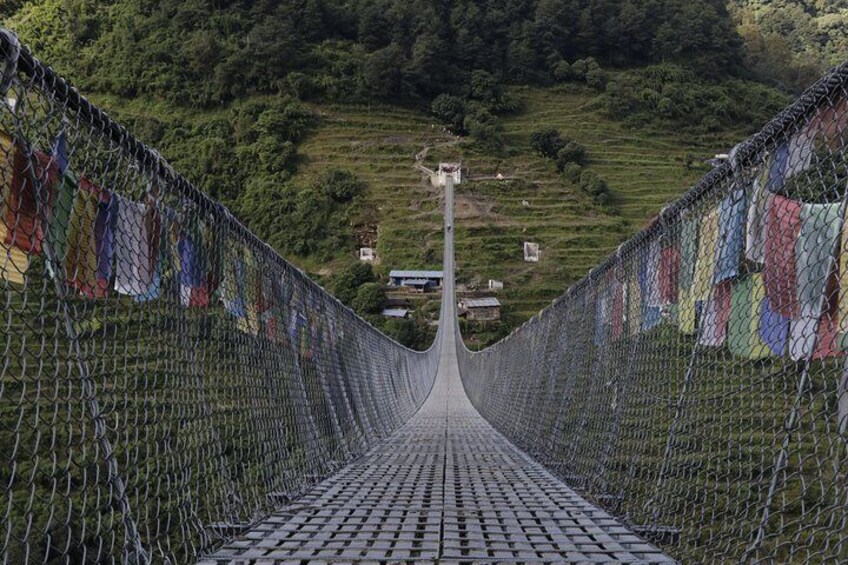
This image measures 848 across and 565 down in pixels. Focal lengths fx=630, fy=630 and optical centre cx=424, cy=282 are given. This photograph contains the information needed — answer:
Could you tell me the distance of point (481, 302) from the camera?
17.7 metres

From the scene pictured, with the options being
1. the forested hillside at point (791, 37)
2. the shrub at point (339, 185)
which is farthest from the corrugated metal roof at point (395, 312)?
the forested hillside at point (791, 37)

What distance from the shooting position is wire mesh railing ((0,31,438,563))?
92 cm

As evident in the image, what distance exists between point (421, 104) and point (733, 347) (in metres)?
28.7

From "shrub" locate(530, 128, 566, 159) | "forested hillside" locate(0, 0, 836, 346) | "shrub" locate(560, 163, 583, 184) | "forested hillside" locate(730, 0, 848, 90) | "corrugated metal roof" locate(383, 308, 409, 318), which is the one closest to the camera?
"corrugated metal roof" locate(383, 308, 409, 318)

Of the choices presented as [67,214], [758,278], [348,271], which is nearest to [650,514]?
[758,278]

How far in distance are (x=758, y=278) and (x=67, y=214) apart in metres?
1.24

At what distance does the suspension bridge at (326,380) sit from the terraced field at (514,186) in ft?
51.6

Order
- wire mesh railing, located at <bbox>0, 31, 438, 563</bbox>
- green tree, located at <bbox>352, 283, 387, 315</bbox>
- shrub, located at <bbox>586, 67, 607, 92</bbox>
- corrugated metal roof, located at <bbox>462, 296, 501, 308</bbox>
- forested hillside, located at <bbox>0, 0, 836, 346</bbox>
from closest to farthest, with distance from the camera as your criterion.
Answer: wire mesh railing, located at <bbox>0, 31, 438, 563</bbox>
green tree, located at <bbox>352, 283, 387, 315</bbox>
corrugated metal roof, located at <bbox>462, 296, 501, 308</bbox>
forested hillside, located at <bbox>0, 0, 836, 346</bbox>
shrub, located at <bbox>586, 67, 607, 92</bbox>

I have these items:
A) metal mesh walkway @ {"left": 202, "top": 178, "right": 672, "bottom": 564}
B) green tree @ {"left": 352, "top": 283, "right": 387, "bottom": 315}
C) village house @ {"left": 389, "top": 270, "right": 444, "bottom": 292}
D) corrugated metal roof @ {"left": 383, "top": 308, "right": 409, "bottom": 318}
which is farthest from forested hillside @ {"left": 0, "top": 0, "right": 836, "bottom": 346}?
metal mesh walkway @ {"left": 202, "top": 178, "right": 672, "bottom": 564}

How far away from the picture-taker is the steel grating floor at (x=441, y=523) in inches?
50.6

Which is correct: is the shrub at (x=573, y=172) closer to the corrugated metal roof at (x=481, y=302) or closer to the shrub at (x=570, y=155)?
the shrub at (x=570, y=155)

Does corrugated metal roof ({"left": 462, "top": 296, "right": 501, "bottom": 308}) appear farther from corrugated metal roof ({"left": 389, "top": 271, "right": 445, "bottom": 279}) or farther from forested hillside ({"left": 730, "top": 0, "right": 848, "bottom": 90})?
forested hillside ({"left": 730, "top": 0, "right": 848, "bottom": 90})

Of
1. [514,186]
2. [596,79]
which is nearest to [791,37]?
[596,79]

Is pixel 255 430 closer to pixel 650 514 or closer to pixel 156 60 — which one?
pixel 650 514
